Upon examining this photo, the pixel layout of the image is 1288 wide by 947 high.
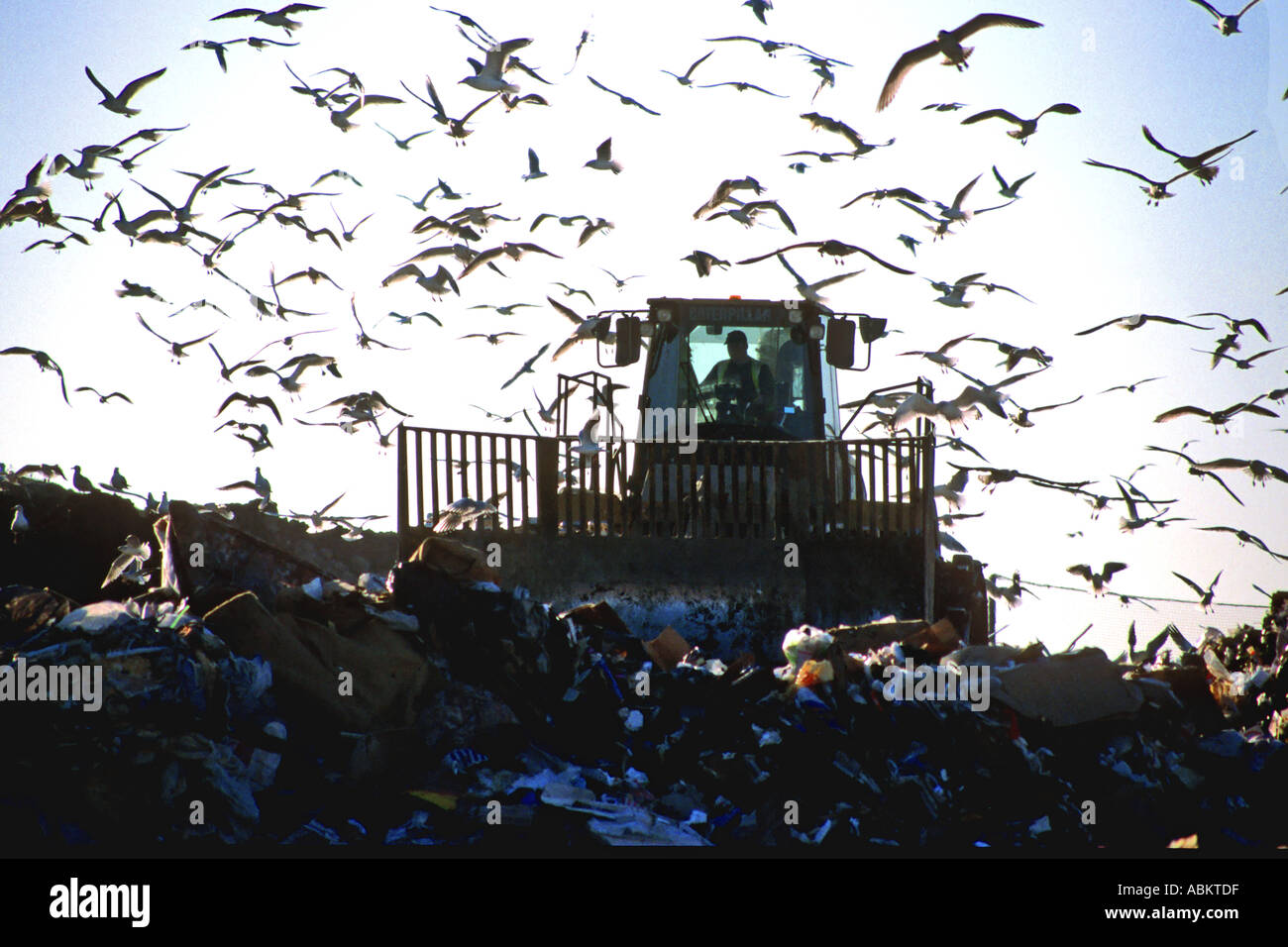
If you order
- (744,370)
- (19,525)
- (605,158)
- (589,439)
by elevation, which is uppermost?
(605,158)

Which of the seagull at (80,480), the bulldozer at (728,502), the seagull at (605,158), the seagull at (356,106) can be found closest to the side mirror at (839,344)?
the bulldozer at (728,502)

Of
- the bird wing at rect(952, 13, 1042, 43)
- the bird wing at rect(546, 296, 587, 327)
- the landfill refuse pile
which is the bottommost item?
the landfill refuse pile

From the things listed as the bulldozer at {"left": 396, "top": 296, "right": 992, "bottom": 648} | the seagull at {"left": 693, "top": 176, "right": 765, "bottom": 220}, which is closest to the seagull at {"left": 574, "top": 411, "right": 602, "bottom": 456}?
the bulldozer at {"left": 396, "top": 296, "right": 992, "bottom": 648}

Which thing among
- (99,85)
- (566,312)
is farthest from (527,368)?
(99,85)

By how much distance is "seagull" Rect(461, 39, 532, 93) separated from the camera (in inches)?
313

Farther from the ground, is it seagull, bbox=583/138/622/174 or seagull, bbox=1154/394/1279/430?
seagull, bbox=583/138/622/174

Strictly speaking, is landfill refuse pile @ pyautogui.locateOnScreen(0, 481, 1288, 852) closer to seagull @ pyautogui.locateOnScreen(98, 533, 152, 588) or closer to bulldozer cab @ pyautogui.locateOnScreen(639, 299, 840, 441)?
seagull @ pyautogui.locateOnScreen(98, 533, 152, 588)

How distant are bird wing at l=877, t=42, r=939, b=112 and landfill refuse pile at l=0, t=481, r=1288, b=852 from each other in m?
2.99

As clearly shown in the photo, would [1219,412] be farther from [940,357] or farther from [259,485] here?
[259,485]

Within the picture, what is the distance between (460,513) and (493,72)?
2.79 meters

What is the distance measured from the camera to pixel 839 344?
7.57 metres

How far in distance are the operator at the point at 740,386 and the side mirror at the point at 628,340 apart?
594mm

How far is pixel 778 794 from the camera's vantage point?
5094 mm

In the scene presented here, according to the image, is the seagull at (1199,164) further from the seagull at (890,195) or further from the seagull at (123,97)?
the seagull at (123,97)
